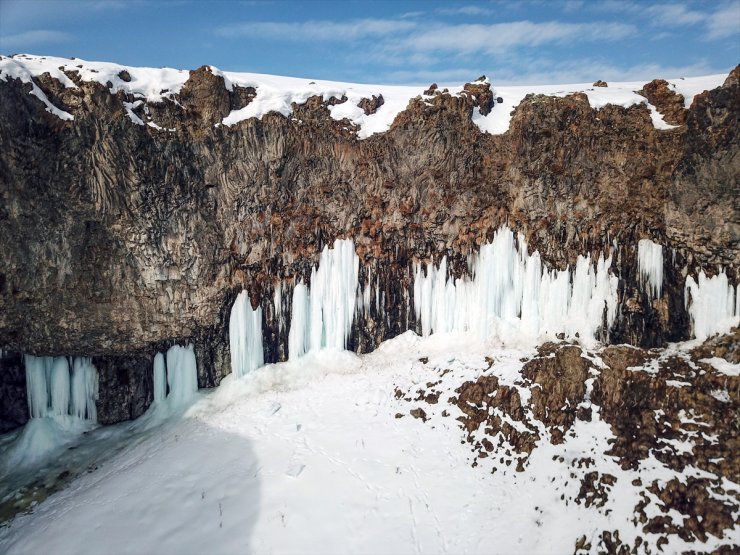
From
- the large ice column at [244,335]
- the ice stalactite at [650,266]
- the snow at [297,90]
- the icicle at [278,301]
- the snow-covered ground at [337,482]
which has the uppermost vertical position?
the snow at [297,90]

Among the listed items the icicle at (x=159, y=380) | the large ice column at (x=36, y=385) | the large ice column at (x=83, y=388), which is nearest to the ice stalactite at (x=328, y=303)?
the icicle at (x=159, y=380)

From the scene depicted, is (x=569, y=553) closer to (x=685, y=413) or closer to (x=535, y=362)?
(x=685, y=413)

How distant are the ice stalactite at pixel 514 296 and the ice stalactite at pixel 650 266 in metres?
0.85

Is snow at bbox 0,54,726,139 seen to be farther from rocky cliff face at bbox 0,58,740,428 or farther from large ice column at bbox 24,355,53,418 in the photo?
large ice column at bbox 24,355,53,418

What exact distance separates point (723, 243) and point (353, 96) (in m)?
13.5

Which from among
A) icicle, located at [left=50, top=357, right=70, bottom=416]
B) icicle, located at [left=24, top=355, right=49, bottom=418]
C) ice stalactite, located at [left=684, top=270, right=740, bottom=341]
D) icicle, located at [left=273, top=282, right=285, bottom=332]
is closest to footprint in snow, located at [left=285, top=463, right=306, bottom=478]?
icicle, located at [left=273, top=282, right=285, bottom=332]

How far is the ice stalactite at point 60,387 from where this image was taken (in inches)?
635

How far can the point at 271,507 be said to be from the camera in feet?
37.8

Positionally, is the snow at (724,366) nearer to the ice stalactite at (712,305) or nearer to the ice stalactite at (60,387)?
the ice stalactite at (712,305)

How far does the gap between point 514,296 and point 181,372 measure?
12.2 metres

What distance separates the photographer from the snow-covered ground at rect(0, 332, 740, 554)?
10.4 meters

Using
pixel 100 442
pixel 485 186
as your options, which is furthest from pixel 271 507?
pixel 485 186

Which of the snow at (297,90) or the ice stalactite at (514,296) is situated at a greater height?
the snow at (297,90)

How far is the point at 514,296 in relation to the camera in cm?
1625
